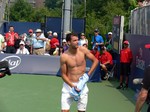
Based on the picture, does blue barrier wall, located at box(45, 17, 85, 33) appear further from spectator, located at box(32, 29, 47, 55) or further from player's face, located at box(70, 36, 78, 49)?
player's face, located at box(70, 36, 78, 49)

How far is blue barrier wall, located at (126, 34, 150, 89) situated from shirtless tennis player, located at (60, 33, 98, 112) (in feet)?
16.1

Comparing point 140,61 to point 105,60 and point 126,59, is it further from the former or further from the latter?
point 105,60

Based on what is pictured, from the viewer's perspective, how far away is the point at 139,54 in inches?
503

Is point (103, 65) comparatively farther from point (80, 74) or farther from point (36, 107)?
point (80, 74)

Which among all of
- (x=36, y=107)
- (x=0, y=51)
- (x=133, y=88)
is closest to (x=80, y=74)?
(x=36, y=107)

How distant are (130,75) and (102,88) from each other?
116 cm

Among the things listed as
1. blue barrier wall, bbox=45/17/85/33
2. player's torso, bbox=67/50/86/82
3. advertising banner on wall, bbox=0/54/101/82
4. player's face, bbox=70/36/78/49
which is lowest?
advertising banner on wall, bbox=0/54/101/82

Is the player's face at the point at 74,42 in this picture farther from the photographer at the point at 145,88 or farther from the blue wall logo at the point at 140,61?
the blue wall logo at the point at 140,61

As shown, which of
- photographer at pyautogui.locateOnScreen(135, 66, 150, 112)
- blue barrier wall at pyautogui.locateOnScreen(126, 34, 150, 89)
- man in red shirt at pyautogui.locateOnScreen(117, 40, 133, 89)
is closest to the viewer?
photographer at pyautogui.locateOnScreen(135, 66, 150, 112)

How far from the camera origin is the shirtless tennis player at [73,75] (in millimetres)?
6934

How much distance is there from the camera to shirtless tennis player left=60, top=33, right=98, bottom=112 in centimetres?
693

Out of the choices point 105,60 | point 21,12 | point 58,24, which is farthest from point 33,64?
point 21,12

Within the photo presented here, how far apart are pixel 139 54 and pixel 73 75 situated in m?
6.08

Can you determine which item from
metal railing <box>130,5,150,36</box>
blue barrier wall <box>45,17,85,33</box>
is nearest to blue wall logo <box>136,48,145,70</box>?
metal railing <box>130,5,150,36</box>
